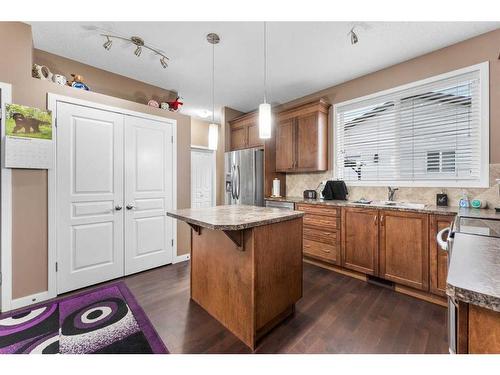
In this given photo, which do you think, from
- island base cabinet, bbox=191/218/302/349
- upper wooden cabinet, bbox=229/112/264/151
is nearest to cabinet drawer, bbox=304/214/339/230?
island base cabinet, bbox=191/218/302/349

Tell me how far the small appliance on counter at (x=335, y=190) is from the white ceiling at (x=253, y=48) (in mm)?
1576

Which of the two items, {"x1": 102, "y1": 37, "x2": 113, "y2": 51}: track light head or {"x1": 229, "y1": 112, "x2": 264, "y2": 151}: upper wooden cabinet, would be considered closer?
{"x1": 102, "y1": 37, "x2": 113, "y2": 51}: track light head

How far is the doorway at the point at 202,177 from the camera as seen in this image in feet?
16.6

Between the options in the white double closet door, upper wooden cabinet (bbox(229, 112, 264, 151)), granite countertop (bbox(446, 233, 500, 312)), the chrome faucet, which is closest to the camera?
granite countertop (bbox(446, 233, 500, 312))

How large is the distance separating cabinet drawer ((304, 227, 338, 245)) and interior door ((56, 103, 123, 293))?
2551 millimetres

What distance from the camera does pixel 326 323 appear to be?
191cm

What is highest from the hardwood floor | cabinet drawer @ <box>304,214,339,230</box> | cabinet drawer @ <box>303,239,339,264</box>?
cabinet drawer @ <box>304,214,339,230</box>

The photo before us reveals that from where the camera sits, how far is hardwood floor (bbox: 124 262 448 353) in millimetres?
1639

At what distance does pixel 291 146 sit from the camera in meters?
3.91

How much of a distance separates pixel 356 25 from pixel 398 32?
19.8 inches

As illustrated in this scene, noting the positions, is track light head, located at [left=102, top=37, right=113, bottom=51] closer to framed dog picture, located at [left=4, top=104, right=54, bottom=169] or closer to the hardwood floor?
framed dog picture, located at [left=4, top=104, right=54, bottom=169]

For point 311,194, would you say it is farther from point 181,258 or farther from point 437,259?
point 181,258

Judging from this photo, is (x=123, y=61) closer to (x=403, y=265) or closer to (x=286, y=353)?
(x=286, y=353)

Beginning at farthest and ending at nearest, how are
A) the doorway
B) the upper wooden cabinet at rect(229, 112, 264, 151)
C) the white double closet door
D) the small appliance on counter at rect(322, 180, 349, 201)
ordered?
the doorway, the upper wooden cabinet at rect(229, 112, 264, 151), the small appliance on counter at rect(322, 180, 349, 201), the white double closet door
